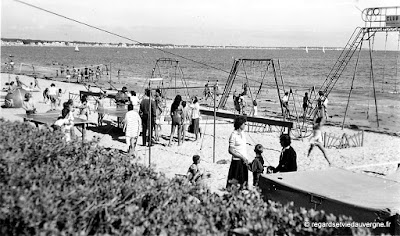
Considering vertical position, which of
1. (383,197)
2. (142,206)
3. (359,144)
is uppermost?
(142,206)

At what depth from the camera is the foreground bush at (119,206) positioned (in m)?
3.54

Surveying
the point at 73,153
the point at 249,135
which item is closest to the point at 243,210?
the point at 73,153

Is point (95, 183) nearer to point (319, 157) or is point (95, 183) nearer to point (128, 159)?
point (128, 159)

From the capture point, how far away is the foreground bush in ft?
11.6

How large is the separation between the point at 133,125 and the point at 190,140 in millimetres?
4158

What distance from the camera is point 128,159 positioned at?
18.1 feet

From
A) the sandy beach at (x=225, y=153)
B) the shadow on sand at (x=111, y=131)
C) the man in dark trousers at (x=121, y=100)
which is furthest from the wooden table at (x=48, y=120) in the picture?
the man in dark trousers at (x=121, y=100)

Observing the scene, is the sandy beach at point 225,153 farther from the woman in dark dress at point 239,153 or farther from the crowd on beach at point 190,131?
the woman in dark dress at point 239,153

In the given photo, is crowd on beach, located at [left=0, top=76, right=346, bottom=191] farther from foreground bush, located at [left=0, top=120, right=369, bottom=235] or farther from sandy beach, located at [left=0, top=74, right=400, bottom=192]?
foreground bush, located at [left=0, top=120, right=369, bottom=235]

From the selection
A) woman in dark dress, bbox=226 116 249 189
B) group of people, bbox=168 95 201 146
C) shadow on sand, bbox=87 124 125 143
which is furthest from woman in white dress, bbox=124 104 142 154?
woman in dark dress, bbox=226 116 249 189

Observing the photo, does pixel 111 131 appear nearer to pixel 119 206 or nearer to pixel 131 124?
pixel 131 124

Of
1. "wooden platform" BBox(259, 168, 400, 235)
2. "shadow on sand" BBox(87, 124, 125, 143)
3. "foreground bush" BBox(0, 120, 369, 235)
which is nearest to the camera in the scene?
"foreground bush" BBox(0, 120, 369, 235)

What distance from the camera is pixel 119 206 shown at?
155 inches

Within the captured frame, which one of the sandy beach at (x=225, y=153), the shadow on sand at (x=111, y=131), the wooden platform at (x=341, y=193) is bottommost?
the sandy beach at (x=225, y=153)
